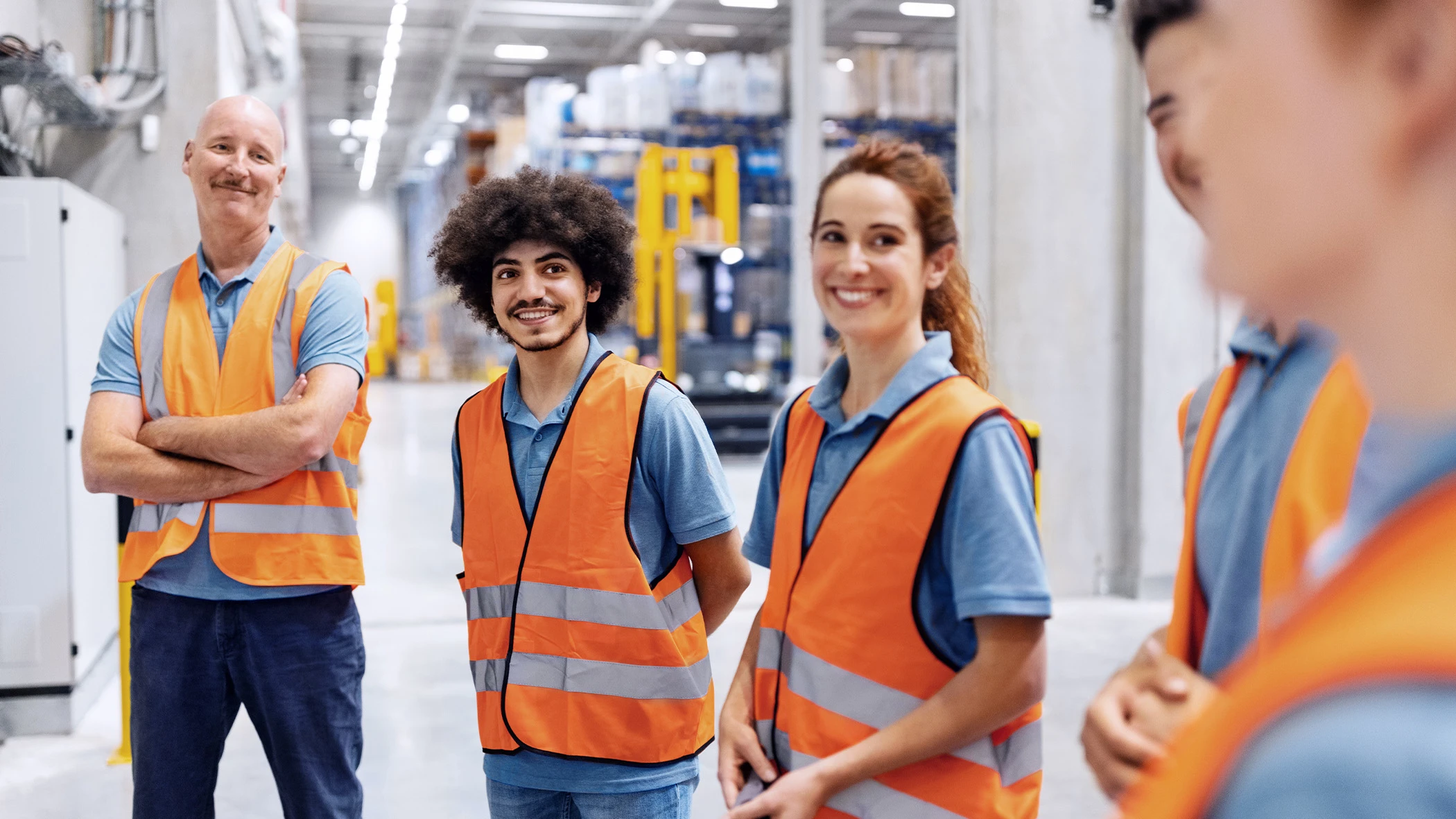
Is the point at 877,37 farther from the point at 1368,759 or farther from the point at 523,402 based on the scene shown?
the point at 1368,759

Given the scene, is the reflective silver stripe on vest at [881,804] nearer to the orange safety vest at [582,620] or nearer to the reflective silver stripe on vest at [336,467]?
the orange safety vest at [582,620]

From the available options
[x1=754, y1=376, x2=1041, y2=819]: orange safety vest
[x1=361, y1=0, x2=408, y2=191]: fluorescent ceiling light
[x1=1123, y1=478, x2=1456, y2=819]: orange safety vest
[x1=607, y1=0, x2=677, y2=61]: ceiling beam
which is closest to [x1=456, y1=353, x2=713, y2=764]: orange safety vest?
[x1=754, y1=376, x2=1041, y2=819]: orange safety vest

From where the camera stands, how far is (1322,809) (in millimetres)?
313

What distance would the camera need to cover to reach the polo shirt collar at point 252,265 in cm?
240

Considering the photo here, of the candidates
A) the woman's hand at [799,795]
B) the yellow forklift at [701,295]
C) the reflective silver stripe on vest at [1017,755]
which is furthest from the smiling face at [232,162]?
the yellow forklift at [701,295]

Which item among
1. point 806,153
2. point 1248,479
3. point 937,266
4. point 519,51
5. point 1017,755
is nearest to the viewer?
point 1248,479

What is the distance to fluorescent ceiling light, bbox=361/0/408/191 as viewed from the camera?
17156 millimetres

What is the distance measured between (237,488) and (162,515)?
0.61ft

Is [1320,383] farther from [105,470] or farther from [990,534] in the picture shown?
[105,470]

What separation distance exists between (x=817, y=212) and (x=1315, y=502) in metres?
0.90

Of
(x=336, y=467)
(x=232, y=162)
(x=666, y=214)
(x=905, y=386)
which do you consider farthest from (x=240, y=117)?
(x=666, y=214)

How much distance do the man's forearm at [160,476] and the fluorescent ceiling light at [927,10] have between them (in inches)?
652

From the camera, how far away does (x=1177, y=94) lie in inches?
19.9

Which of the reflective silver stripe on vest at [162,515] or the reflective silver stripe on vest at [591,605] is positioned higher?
the reflective silver stripe on vest at [162,515]
